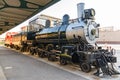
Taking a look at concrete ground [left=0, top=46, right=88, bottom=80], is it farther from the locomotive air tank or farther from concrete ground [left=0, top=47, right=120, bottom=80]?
the locomotive air tank

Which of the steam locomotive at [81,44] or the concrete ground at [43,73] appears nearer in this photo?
the concrete ground at [43,73]

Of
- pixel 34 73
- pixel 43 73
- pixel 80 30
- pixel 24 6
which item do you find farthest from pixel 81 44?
pixel 24 6

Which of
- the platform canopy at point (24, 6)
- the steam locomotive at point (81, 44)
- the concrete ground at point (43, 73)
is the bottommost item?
the concrete ground at point (43, 73)

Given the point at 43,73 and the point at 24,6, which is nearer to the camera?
the point at 43,73

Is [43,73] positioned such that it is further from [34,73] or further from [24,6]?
[24,6]

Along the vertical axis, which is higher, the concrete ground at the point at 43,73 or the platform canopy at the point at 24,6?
the platform canopy at the point at 24,6

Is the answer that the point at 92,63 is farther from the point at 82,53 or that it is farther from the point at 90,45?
the point at 90,45

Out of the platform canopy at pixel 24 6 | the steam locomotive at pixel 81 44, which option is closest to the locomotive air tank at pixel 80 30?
the steam locomotive at pixel 81 44

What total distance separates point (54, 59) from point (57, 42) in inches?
44.3

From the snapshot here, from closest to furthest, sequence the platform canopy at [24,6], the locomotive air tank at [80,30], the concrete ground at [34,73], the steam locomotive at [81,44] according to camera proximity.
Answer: the concrete ground at [34,73]
the platform canopy at [24,6]
the steam locomotive at [81,44]
the locomotive air tank at [80,30]

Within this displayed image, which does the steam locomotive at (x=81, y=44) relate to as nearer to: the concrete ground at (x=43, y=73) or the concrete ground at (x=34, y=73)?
the concrete ground at (x=43, y=73)

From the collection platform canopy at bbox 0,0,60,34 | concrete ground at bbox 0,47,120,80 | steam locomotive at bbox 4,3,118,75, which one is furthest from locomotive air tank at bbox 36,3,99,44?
platform canopy at bbox 0,0,60,34

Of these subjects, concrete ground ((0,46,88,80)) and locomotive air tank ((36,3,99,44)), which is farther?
locomotive air tank ((36,3,99,44))

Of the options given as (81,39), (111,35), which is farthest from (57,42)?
(111,35)
